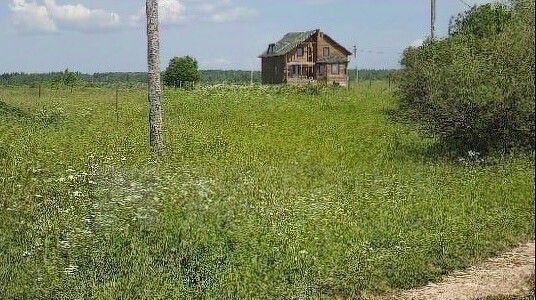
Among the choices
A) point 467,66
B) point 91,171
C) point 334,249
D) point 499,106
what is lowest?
point 334,249

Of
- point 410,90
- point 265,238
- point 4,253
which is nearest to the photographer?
point 4,253

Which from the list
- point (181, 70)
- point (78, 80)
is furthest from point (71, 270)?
point (78, 80)

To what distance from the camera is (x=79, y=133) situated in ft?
70.7

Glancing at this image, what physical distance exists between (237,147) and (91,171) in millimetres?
7010

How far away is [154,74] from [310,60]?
51.0 m

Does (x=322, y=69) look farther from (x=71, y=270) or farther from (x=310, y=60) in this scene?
(x=71, y=270)

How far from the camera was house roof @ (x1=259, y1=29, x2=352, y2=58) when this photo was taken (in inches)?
2610

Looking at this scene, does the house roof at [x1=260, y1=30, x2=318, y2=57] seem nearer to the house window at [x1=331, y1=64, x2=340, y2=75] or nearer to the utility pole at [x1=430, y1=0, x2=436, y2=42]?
the house window at [x1=331, y1=64, x2=340, y2=75]

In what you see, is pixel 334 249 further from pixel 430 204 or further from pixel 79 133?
pixel 79 133

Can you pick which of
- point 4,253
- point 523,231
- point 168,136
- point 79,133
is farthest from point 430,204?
point 79,133

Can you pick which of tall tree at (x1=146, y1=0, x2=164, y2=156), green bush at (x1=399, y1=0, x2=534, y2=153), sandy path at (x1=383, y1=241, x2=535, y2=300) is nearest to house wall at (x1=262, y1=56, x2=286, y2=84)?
green bush at (x1=399, y1=0, x2=534, y2=153)

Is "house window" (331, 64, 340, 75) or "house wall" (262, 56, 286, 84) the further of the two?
"house window" (331, 64, 340, 75)

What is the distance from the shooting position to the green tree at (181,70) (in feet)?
202

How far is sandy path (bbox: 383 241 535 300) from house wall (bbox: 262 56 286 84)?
5739cm
